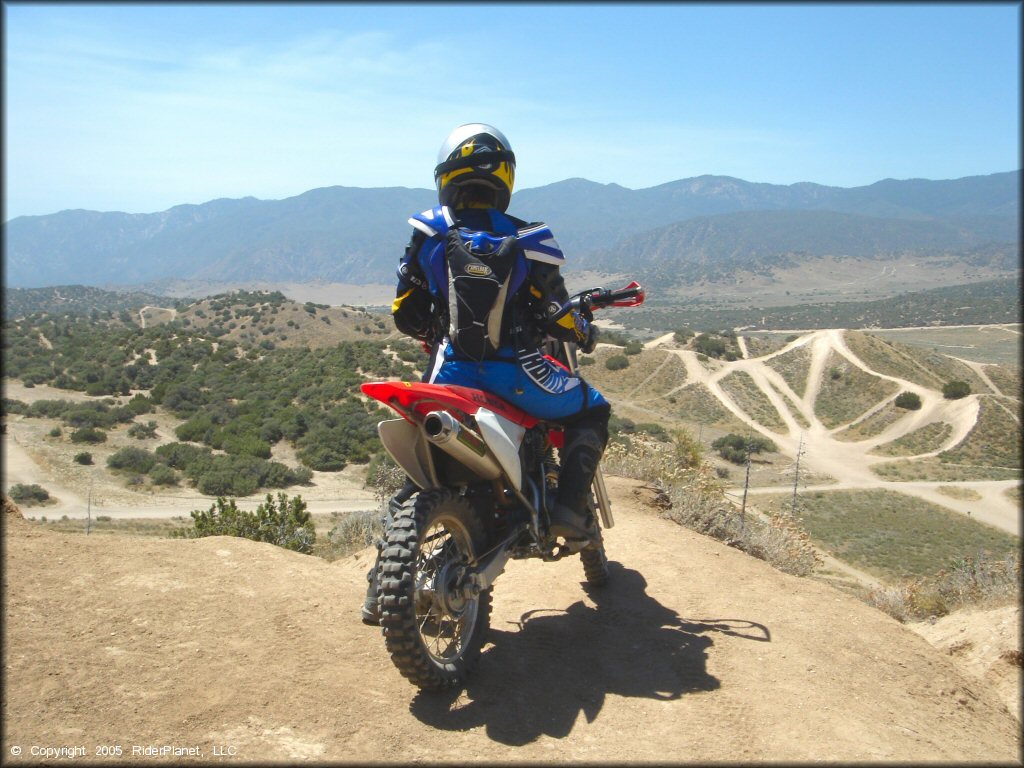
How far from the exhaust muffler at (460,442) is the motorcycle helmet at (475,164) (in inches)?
63.7

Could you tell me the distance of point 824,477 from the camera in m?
36.5

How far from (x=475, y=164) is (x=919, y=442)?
46470 mm

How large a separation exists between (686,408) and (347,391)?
78.0 ft

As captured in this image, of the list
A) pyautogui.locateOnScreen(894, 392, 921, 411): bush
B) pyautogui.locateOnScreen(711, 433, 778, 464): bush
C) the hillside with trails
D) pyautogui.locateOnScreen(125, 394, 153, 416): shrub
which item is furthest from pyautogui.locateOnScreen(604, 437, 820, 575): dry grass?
pyautogui.locateOnScreen(894, 392, 921, 411): bush

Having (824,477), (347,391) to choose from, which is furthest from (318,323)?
(824,477)

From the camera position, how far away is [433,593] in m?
4.05

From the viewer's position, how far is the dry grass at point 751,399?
49.3 meters

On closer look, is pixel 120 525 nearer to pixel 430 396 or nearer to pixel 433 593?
pixel 433 593

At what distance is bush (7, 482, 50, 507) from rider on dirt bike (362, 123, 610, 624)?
76.8ft

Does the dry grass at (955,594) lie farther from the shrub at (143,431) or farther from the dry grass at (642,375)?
the dry grass at (642,375)

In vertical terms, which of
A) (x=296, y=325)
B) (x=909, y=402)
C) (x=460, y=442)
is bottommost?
(x=909, y=402)

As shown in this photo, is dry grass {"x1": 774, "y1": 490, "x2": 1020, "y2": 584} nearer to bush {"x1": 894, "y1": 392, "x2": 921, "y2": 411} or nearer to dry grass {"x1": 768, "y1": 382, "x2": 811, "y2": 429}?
dry grass {"x1": 768, "y1": 382, "x2": 811, "y2": 429}

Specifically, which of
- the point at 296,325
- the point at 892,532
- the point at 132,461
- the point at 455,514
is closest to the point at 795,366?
the point at 892,532

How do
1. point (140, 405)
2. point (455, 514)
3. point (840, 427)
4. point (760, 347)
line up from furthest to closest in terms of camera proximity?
point (760, 347) → point (840, 427) → point (140, 405) → point (455, 514)
